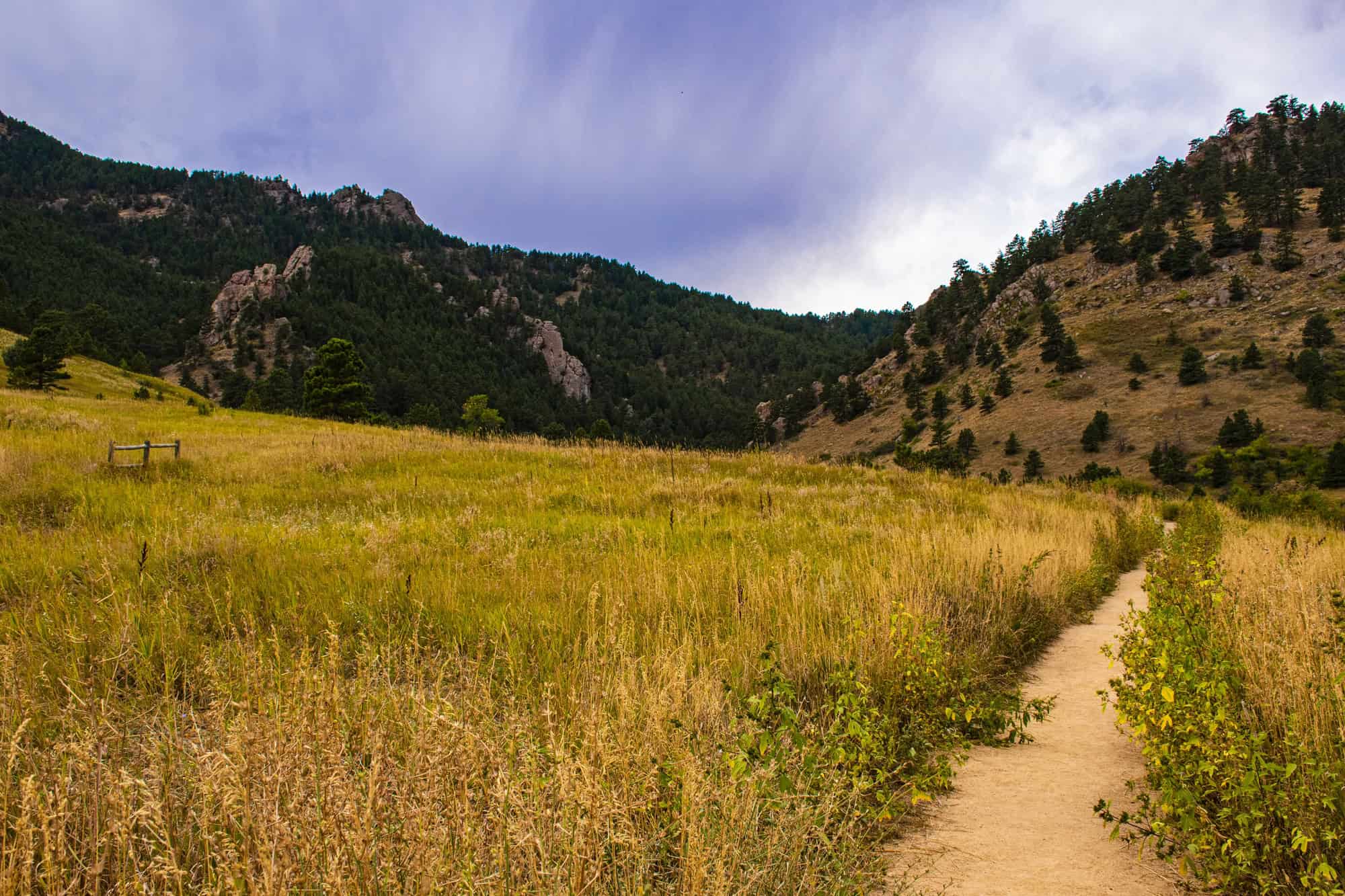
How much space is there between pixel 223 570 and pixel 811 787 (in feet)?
17.4

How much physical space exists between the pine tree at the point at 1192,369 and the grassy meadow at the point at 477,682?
73126mm

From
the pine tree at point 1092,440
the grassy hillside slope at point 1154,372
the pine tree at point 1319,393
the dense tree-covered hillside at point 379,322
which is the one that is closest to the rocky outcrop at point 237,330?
the dense tree-covered hillside at point 379,322

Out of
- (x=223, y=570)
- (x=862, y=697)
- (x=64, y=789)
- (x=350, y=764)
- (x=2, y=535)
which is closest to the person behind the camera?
(x=64, y=789)

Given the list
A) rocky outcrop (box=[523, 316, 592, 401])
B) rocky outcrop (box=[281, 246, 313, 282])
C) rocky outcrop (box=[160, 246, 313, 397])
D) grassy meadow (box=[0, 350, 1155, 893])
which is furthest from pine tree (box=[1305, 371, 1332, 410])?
rocky outcrop (box=[281, 246, 313, 282])

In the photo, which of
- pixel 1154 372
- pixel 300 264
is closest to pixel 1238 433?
pixel 1154 372

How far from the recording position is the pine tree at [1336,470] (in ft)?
132

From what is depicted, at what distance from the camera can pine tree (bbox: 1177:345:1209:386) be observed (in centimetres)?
6372

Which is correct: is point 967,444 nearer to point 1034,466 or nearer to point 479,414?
point 1034,466

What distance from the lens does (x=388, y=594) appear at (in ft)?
15.9

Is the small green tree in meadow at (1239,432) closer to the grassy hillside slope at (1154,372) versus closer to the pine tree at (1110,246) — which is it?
the grassy hillside slope at (1154,372)

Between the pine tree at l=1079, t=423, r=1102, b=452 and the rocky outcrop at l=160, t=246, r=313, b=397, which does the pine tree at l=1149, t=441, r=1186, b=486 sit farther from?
the rocky outcrop at l=160, t=246, r=313, b=397

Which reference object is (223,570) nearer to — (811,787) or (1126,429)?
(811,787)

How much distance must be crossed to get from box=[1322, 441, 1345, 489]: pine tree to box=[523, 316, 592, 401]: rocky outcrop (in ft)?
436

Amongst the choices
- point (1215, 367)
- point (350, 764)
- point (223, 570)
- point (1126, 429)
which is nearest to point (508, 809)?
point (350, 764)
